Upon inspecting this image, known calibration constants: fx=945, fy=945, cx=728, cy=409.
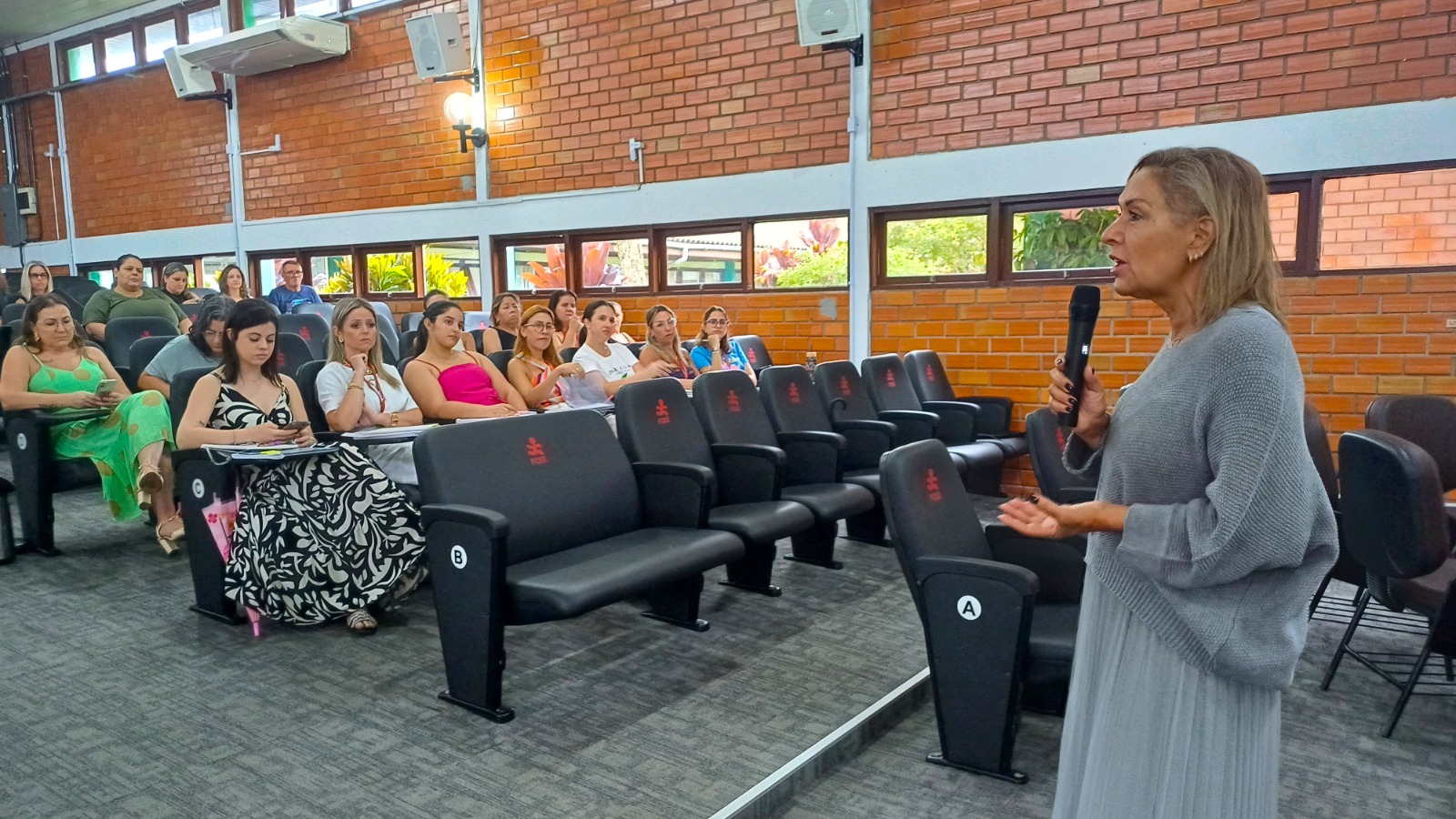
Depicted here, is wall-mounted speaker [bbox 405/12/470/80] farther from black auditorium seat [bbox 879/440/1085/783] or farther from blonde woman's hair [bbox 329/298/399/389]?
black auditorium seat [bbox 879/440/1085/783]

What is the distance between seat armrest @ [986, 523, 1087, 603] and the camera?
8.31ft

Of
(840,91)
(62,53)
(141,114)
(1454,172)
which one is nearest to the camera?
(1454,172)

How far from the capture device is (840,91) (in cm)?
614

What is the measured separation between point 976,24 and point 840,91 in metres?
0.93

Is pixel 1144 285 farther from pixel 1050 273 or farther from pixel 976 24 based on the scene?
pixel 976 24

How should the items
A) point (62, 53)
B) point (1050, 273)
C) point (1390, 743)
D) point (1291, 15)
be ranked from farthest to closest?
1. point (62, 53)
2. point (1050, 273)
3. point (1291, 15)
4. point (1390, 743)

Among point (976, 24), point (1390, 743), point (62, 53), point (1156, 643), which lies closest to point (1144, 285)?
point (1156, 643)

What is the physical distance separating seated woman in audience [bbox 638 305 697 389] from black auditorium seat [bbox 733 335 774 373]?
0.95 m

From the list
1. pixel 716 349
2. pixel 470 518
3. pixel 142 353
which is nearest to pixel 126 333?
pixel 142 353

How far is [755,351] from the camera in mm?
6293

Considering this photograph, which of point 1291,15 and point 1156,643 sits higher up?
point 1291,15

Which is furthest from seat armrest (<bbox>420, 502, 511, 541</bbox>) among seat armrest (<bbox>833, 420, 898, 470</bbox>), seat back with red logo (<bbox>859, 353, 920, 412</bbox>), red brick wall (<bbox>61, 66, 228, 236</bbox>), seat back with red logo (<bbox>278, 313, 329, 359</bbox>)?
red brick wall (<bbox>61, 66, 228, 236</bbox>)

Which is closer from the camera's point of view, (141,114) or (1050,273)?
(1050,273)

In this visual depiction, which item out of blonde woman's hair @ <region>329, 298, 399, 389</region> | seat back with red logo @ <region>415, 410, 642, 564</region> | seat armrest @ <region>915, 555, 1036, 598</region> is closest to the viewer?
seat armrest @ <region>915, 555, 1036, 598</region>
